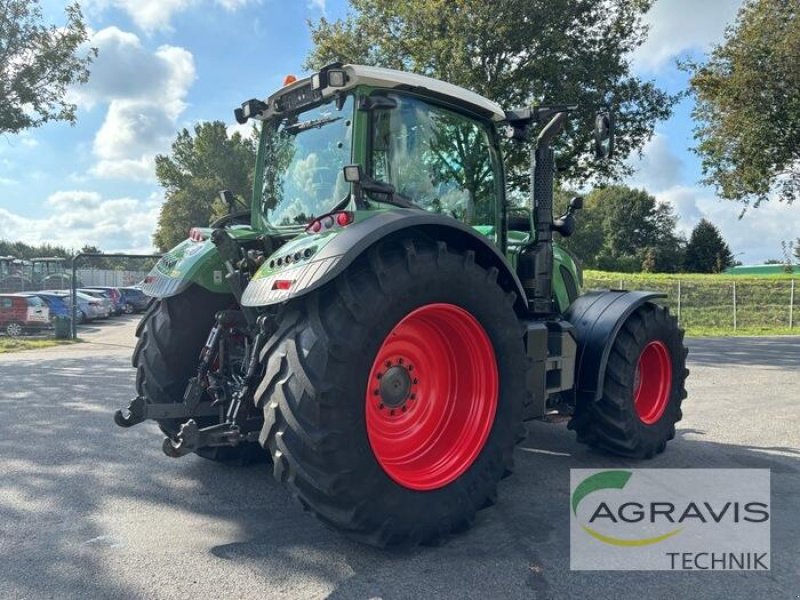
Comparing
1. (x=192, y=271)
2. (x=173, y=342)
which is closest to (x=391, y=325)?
(x=192, y=271)

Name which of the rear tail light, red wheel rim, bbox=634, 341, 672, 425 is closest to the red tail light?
the rear tail light

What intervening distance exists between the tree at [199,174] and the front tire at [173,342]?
4702 centimetres

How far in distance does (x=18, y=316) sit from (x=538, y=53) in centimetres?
1635

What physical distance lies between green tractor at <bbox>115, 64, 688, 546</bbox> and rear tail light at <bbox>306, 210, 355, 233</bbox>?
10 millimetres

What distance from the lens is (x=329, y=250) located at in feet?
9.51

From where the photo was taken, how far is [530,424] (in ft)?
19.8

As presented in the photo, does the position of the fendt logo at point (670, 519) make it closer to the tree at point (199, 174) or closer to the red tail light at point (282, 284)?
the red tail light at point (282, 284)

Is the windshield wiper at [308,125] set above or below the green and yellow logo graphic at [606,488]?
above

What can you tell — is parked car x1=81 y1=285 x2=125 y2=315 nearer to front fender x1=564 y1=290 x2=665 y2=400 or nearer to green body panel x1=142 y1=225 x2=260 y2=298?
green body panel x1=142 y1=225 x2=260 y2=298

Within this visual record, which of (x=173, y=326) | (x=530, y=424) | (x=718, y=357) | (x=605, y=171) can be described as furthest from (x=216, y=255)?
(x=605, y=171)

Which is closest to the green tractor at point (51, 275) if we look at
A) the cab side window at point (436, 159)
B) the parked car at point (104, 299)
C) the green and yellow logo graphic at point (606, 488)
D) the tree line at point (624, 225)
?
the parked car at point (104, 299)

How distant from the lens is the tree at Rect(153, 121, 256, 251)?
49719mm

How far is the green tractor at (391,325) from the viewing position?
287cm

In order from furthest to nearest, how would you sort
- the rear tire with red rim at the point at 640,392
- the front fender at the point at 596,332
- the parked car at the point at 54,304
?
the parked car at the point at 54,304, the rear tire with red rim at the point at 640,392, the front fender at the point at 596,332
